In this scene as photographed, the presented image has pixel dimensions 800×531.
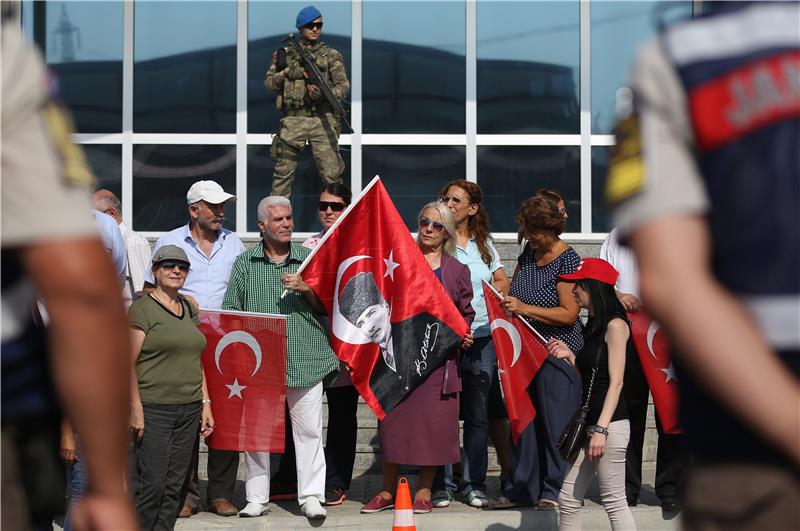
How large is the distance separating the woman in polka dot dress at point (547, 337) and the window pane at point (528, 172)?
23.2 ft

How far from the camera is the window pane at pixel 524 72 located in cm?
1642

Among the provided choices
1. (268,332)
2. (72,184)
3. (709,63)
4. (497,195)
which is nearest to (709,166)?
(709,63)

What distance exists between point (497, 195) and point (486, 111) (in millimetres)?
1076

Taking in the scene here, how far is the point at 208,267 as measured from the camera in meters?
9.38

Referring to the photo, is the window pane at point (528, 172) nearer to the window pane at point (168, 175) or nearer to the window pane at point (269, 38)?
the window pane at point (269, 38)

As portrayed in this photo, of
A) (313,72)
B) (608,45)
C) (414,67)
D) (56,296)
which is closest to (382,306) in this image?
(313,72)

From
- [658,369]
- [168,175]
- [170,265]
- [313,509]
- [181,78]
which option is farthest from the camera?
[181,78]

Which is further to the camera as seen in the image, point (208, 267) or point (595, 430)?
point (208, 267)

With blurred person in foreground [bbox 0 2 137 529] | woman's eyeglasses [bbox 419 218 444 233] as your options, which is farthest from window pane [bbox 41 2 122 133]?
blurred person in foreground [bbox 0 2 137 529]

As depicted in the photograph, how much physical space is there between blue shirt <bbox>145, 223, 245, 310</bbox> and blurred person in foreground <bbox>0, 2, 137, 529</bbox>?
7299 millimetres

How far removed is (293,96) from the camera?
1301 centimetres

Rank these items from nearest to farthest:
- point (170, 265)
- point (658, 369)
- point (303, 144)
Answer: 1. point (170, 265)
2. point (658, 369)
3. point (303, 144)

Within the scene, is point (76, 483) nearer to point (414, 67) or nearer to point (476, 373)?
point (476, 373)

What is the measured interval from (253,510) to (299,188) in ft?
23.1
